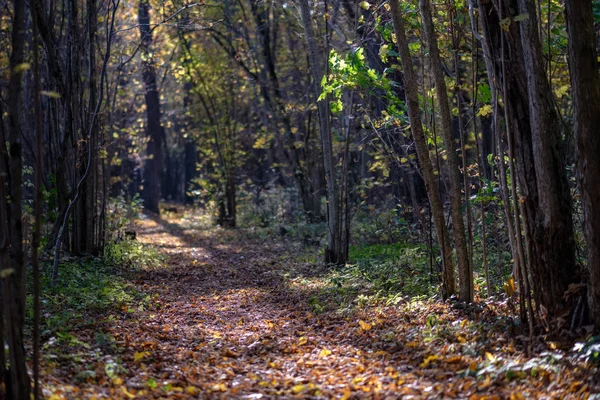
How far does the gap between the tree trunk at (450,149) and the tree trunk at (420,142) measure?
21cm

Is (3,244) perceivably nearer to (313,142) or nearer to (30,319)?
(30,319)

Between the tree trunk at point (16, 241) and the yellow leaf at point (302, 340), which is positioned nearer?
the tree trunk at point (16, 241)

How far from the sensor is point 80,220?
39.1 ft

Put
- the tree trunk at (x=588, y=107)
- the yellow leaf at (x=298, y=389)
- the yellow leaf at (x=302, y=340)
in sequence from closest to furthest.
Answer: the yellow leaf at (x=298, y=389), the tree trunk at (x=588, y=107), the yellow leaf at (x=302, y=340)

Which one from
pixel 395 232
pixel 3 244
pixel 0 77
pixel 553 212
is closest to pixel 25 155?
pixel 0 77

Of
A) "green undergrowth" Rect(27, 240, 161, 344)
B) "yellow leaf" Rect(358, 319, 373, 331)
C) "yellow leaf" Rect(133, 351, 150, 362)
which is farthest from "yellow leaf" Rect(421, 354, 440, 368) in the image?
"green undergrowth" Rect(27, 240, 161, 344)

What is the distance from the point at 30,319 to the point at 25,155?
1055 centimetres

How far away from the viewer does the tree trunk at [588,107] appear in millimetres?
5434

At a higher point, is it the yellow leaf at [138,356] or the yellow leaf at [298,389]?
the yellow leaf at [138,356]

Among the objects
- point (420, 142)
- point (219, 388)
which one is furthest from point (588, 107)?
point (219, 388)

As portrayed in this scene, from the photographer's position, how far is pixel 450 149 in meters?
7.19

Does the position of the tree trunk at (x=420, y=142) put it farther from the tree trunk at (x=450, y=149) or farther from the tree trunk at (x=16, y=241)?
the tree trunk at (x=16, y=241)

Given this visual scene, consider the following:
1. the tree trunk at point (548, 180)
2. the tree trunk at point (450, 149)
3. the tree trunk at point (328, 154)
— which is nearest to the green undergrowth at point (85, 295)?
the tree trunk at point (328, 154)

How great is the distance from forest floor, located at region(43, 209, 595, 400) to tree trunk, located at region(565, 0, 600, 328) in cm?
99
